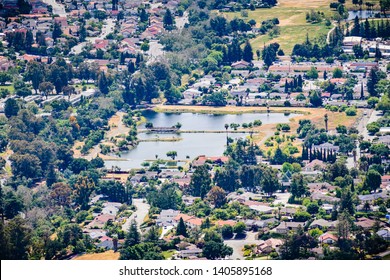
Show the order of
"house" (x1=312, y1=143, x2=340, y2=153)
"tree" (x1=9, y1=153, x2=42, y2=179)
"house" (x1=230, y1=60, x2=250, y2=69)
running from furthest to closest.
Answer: "house" (x1=230, y1=60, x2=250, y2=69)
"house" (x1=312, y1=143, x2=340, y2=153)
"tree" (x1=9, y1=153, x2=42, y2=179)

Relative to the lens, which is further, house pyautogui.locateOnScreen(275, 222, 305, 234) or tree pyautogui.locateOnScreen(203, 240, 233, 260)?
house pyautogui.locateOnScreen(275, 222, 305, 234)

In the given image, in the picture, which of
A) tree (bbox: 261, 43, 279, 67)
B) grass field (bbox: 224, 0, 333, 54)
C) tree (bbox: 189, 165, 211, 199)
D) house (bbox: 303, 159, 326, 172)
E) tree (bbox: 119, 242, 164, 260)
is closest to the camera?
tree (bbox: 119, 242, 164, 260)

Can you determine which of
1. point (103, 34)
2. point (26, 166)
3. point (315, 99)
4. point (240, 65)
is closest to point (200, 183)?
point (26, 166)

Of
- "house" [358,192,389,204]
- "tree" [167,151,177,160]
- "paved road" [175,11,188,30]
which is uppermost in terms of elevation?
"paved road" [175,11,188,30]

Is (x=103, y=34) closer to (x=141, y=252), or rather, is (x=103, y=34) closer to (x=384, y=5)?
(x=384, y=5)

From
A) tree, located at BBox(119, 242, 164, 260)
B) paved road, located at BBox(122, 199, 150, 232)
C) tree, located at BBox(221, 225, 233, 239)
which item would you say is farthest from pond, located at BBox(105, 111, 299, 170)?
tree, located at BBox(119, 242, 164, 260)

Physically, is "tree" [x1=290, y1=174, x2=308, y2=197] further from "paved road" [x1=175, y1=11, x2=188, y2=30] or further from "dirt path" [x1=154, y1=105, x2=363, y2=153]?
"paved road" [x1=175, y1=11, x2=188, y2=30]
